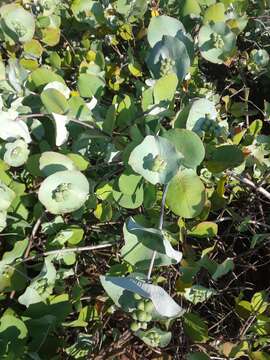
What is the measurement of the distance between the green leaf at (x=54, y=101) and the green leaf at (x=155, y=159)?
20cm

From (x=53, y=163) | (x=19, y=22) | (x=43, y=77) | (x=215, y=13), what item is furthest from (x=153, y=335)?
(x=19, y=22)

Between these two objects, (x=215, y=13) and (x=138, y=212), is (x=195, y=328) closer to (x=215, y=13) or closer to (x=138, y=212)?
(x=138, y=212)

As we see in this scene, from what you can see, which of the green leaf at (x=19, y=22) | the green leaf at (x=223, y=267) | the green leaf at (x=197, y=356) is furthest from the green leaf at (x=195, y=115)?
the green leaf at (x=19, y=22)

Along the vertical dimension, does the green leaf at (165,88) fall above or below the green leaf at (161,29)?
below

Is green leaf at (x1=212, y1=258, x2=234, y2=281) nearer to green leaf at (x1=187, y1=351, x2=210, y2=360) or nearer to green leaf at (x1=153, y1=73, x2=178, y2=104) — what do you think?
green leaf at (x1=187, y1=351, x2=210, y2=360)

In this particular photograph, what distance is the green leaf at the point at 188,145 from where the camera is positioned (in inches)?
28.8

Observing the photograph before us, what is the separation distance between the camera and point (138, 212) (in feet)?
3.08

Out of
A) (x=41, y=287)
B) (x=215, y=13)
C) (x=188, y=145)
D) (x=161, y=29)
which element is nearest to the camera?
(x=188, y=145)

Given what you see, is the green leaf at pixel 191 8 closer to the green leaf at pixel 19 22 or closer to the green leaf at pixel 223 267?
the green leaf at pixel 19 22

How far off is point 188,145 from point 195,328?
29 cm

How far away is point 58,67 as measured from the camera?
1.17 meters

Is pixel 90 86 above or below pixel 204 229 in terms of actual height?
above

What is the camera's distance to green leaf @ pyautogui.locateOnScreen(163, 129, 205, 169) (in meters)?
0.73

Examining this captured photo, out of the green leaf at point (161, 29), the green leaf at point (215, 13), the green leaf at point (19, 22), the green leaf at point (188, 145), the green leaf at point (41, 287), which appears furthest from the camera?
the green leaf at point (19, 22)
